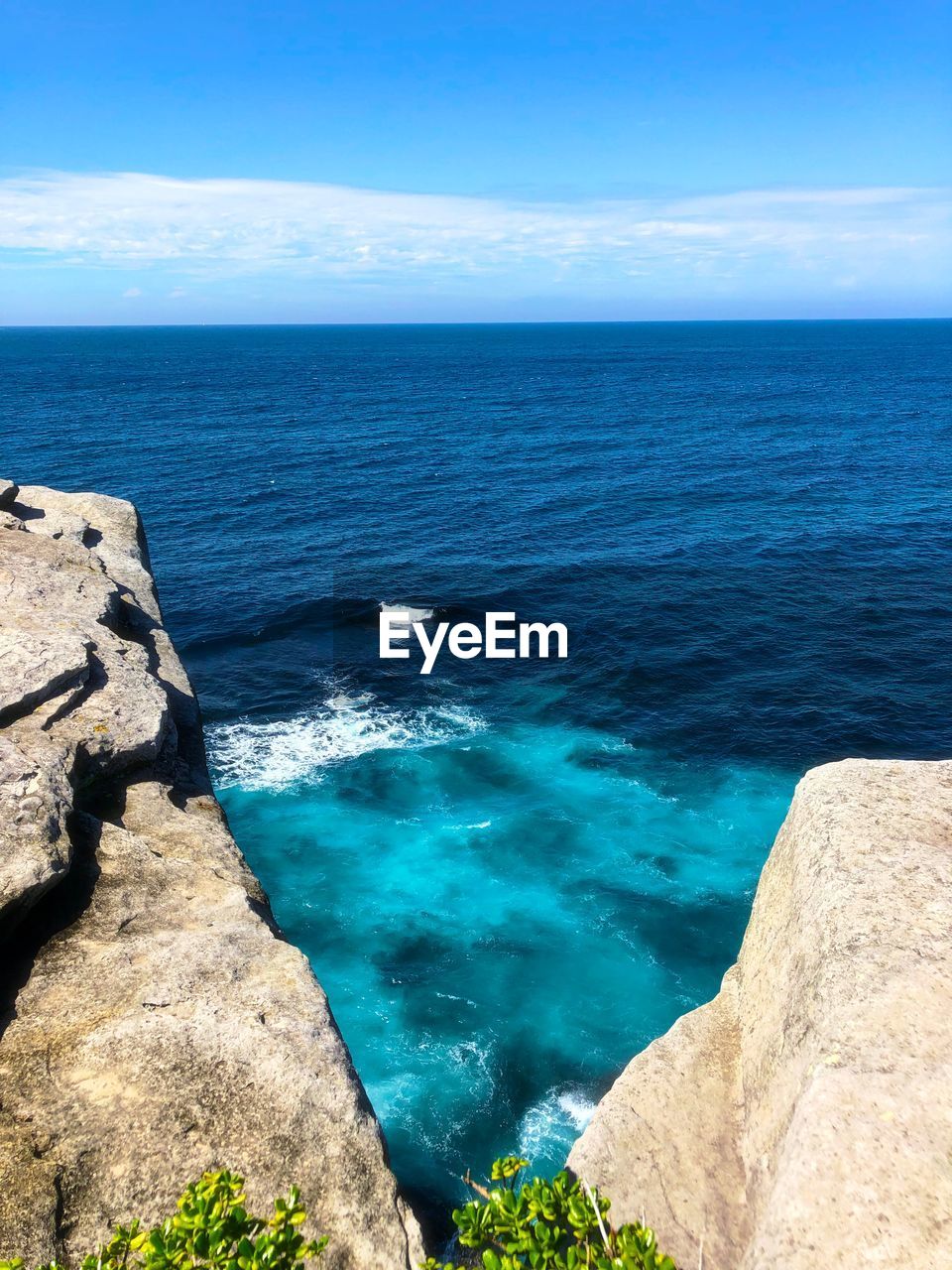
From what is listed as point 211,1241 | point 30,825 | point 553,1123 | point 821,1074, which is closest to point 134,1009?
point 30,825

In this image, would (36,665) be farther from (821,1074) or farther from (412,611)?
(412,611)

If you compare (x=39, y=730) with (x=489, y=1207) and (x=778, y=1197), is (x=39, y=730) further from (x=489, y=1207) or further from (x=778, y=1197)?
(x=778, y=1197)

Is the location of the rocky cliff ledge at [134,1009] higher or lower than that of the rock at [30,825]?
lower

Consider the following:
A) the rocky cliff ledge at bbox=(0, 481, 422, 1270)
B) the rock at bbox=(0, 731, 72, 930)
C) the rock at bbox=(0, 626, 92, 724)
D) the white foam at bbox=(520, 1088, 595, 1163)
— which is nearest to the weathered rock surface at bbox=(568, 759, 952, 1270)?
the rocky cliff ledge at bbox=(0, 481, 422, 1270)

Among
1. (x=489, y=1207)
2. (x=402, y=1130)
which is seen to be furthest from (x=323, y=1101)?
(x=402, y=1130)

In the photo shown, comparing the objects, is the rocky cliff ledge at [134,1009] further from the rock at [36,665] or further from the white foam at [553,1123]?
the white foam at [553,1123]

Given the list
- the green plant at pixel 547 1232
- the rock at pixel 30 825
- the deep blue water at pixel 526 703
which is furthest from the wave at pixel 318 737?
the green plant at pixel 547 1232
